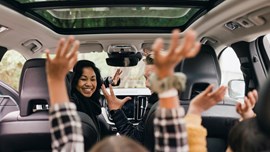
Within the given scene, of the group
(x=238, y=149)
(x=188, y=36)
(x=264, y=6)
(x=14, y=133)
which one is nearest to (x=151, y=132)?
(x=14, y=133)

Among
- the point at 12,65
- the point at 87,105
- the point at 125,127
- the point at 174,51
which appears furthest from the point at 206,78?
the point at 12,65

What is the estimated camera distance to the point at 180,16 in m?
4.32

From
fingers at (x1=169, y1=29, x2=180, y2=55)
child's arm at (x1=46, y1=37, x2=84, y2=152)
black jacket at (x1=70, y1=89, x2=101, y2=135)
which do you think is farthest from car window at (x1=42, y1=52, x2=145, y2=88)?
fingers at (x1=169, y1=29, x2=180, y2=55)

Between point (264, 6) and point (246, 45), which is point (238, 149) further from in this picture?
point (246, 45)

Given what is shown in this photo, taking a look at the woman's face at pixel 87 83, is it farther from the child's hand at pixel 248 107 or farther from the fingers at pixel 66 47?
the fingers at pixel 66 47

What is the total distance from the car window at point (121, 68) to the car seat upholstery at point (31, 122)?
1317mm

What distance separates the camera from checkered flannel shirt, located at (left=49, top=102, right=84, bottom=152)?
1.78 m

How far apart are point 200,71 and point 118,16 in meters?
1.16

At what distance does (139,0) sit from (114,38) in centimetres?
91

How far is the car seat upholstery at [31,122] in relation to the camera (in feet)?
10.6

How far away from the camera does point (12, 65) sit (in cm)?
561

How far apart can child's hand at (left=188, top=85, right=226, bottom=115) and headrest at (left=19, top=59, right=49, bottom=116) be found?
169cm

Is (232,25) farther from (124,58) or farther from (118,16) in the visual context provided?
(124,58)

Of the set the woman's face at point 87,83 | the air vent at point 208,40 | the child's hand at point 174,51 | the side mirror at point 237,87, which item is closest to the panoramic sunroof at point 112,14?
the air vent at point 208,40
